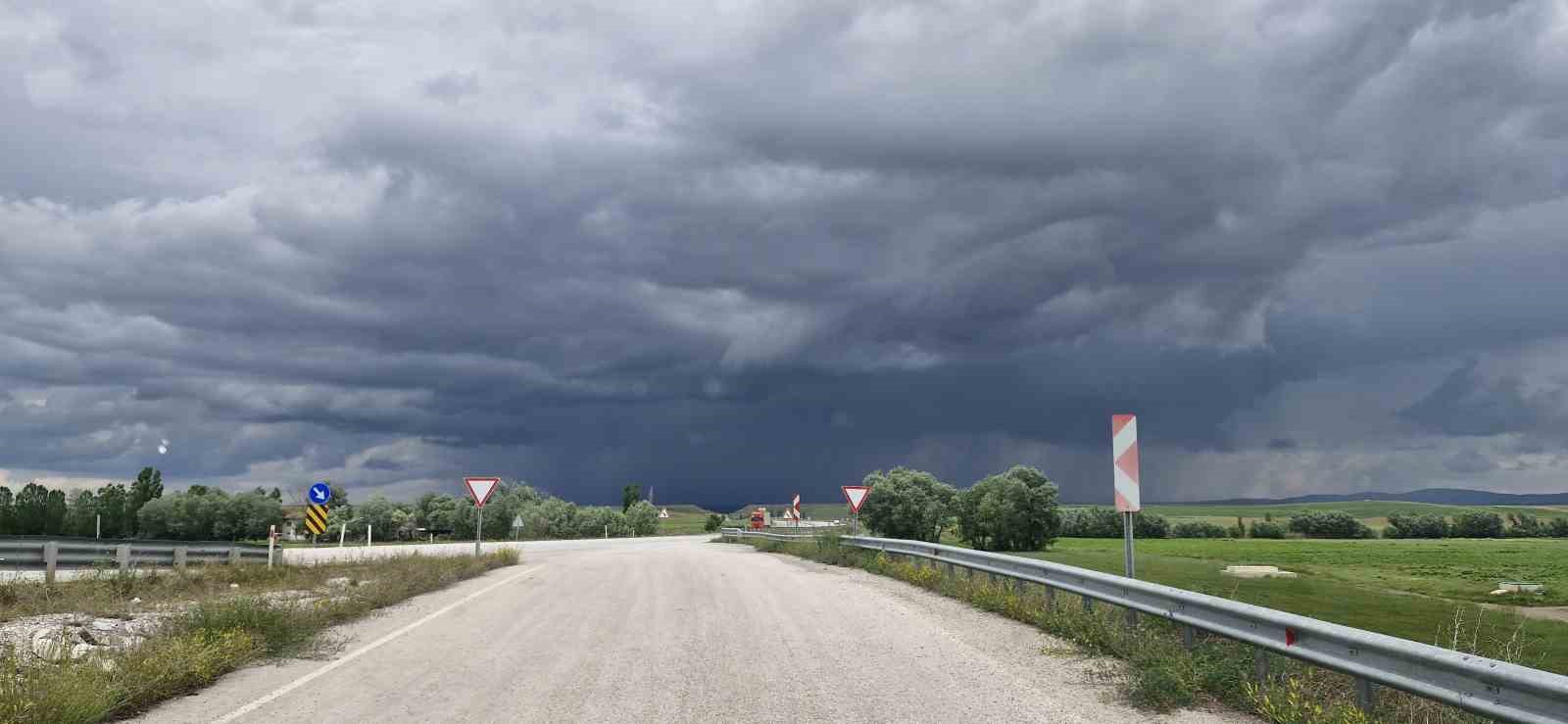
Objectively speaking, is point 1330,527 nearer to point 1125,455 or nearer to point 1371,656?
point 1125,455

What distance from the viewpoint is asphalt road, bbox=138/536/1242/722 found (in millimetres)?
8117

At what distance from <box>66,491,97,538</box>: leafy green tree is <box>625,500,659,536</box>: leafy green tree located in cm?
7686

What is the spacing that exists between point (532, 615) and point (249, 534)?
12082 centimetres

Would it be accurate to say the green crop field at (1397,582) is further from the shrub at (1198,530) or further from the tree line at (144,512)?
the tree line at (144,512)

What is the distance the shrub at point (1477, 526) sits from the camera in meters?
131

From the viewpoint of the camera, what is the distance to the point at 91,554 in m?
27.1

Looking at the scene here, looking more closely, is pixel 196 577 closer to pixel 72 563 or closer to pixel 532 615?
pixel 72 563

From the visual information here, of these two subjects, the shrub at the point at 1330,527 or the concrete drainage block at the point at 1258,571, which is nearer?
the concrete drainage block at the point at 1258,571

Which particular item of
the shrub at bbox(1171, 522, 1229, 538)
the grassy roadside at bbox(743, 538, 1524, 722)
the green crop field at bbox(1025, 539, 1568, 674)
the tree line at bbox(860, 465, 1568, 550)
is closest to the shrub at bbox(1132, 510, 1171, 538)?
the shrub at bbox(1171, 522, 1229, 538)

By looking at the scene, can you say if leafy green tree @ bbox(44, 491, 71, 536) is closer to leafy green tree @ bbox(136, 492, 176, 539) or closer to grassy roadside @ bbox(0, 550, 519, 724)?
leafy green tree @ bbox(136, 492, 176, 539)

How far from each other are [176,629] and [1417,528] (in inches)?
5932

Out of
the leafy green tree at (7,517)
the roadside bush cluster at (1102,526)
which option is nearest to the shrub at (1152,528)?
the roadside bush cluster at (1102,526)

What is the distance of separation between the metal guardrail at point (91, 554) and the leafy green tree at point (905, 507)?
62.6 m

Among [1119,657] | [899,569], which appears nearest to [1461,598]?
[899,569]
